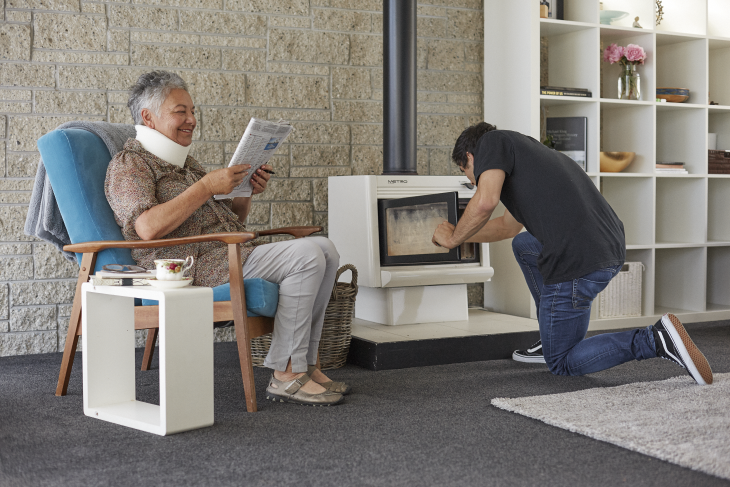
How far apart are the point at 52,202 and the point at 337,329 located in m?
1.22

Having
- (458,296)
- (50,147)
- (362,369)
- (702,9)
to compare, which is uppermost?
(702,9)

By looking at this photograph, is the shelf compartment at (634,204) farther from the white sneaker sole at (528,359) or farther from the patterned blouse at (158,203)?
the patterned blouse at (158,203)

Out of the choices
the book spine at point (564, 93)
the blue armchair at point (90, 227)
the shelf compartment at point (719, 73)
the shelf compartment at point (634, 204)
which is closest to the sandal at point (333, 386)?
the blue armchair at point (90, 227)

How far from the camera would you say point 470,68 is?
4.30 meters

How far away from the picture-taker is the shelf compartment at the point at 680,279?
14.4ft

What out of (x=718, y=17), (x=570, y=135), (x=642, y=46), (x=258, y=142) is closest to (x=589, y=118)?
(x=570, y=135)

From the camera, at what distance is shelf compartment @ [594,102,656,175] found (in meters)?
4.22

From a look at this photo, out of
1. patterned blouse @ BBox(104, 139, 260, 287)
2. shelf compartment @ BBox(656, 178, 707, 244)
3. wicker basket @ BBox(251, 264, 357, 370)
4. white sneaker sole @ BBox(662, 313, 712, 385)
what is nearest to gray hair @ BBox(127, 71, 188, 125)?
→ patterned blouse @ BBox(104, 139, 260, 287)

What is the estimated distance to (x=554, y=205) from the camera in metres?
2.60

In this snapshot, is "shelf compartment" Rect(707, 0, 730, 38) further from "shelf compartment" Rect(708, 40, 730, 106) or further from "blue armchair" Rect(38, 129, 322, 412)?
"blue armchair" Rect(38, 129, 322, 412)

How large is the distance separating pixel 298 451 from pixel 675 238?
3417 mm

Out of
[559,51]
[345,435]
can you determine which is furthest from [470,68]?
[345,435]

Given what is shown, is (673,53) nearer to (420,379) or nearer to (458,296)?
(458,296)

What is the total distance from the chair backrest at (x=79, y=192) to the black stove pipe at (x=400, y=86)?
1532mm
